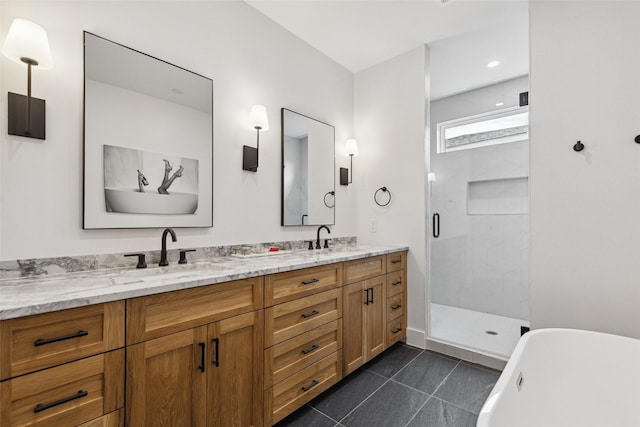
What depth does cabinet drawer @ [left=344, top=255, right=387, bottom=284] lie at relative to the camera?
2148 mm

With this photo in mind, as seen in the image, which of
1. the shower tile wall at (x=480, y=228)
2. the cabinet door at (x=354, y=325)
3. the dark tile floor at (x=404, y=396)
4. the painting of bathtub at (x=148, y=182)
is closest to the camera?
the painting of bathtub at (x=148, y=182)

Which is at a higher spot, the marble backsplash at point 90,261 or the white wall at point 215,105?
the white wall at point 215,105

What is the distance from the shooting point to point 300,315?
5.79 feet

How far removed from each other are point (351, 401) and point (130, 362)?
1406 mm

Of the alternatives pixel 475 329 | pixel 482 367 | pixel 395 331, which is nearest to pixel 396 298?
pixel 395 331

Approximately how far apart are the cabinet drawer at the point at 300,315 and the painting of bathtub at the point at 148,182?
85 centimetres

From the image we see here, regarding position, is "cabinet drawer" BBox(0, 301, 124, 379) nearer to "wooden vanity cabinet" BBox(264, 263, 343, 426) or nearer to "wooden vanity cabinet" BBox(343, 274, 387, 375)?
"wooden vanity cabinet" BBox(264, 263, 343, 426)

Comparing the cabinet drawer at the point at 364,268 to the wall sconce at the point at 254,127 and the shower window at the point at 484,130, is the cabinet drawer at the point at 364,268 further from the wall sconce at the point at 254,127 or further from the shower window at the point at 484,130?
the shower window at the point at 484,130

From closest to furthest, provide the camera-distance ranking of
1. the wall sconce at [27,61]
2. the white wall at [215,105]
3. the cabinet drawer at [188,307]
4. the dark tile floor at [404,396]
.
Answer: the cabinet drawer at [188,307], the wall sconce at [27,61], the white wall at [215,105], the dark tile floor at [404,396]

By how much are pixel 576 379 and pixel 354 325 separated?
50.7 inches

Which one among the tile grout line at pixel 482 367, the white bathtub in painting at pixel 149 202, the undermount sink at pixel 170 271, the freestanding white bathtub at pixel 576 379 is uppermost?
the white bathtub in painting at pixel 149 202

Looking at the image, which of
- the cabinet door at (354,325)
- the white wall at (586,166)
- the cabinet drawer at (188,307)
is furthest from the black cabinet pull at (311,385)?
the white wall at (586,166)

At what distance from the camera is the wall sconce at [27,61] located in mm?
1212

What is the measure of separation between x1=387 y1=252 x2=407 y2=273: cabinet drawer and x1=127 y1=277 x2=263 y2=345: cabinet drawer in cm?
141
